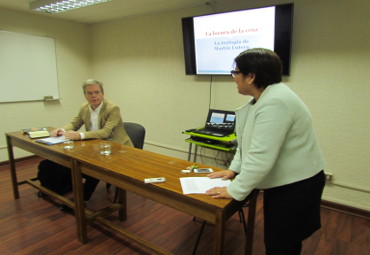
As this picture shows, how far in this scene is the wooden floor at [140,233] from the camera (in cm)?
206

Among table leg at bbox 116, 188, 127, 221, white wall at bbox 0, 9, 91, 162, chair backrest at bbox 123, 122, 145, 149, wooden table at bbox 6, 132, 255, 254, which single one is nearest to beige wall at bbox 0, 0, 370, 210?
white wall at bbox 0, 9, 91, 162

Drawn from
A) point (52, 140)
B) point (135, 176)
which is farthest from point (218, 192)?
point (52, 140)

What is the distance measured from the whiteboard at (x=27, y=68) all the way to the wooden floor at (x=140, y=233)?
1.83m

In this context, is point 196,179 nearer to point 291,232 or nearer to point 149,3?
point 291,232

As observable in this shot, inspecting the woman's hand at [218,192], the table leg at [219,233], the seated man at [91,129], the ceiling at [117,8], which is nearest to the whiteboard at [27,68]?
the ceiling at [117,8]

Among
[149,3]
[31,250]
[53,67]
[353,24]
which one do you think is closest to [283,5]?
[353,24]

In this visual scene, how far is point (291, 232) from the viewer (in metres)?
1.23

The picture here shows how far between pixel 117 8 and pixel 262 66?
3.05 m

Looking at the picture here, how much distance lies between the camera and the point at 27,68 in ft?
13.0

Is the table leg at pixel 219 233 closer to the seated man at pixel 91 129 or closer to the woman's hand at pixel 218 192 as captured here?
the woman's hand at pixel 218 192

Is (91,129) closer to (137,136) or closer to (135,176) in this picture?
(137,136)

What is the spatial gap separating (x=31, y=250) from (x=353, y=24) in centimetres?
338

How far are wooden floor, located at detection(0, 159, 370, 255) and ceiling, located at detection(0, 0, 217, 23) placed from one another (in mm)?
2437

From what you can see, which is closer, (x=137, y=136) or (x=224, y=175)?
(x=224, y=175)
